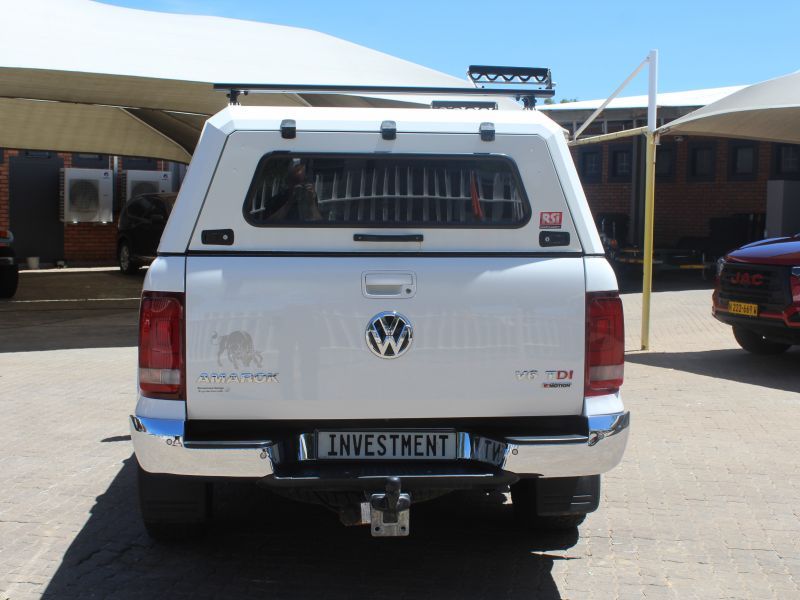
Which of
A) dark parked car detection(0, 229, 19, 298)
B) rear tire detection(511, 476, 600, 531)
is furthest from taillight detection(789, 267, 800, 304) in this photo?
dark parked car detection(0, 229, 19, 298)

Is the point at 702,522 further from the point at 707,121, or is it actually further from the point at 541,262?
the point at 707,121

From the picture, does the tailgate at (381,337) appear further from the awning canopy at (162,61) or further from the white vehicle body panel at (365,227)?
the awning canopy at (162,61)

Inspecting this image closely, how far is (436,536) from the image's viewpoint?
5.27 m

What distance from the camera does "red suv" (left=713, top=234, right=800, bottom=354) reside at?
1023 cm

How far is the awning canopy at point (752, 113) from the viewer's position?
520 inches

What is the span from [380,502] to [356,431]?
0.30 metres

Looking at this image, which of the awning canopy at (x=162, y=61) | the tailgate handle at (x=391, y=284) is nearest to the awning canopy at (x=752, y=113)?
the awning canopy at (x=162, y=61)

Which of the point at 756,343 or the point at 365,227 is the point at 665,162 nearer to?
the point at 756,343

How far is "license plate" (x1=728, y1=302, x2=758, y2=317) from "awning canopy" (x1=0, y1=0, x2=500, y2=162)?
18.2 ft

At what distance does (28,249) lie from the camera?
1035 inches

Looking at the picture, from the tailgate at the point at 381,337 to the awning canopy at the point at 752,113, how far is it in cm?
882

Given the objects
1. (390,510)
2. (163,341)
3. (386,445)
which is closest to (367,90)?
(163,341)

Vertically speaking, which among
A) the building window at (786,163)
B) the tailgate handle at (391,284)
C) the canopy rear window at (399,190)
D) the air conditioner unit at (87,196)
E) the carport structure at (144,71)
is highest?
the carport structure at (144,71)

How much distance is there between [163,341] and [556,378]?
1.54 m
